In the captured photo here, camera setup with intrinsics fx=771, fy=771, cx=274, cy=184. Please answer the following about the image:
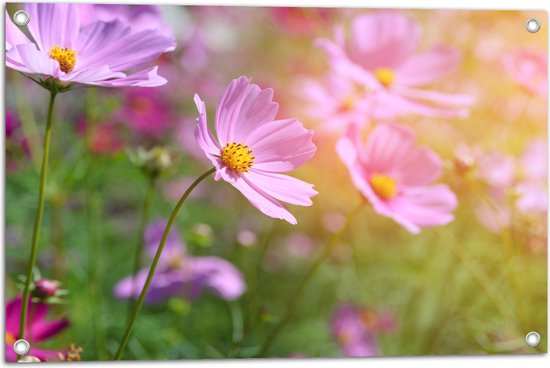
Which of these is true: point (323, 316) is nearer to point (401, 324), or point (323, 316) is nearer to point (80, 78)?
point (401, 324)

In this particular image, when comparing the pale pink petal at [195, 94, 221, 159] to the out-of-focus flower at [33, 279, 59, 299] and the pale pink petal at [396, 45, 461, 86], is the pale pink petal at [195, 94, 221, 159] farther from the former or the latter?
the pale pink petal at [396, 45, 461, 86]

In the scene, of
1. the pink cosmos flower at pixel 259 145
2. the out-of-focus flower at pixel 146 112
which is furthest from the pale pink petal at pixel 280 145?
the out-of-focus flower at pixel 146 112

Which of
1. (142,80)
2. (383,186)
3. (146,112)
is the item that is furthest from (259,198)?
(146,112)

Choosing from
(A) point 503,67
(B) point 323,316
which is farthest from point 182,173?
(A) point 503,67

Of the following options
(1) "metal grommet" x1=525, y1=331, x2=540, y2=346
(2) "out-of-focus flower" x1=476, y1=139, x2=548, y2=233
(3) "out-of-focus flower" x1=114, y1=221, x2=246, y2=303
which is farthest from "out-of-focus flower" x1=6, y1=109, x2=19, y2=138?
(1) "metal grommet" x1=525, y1=331, x2=540, y2=346

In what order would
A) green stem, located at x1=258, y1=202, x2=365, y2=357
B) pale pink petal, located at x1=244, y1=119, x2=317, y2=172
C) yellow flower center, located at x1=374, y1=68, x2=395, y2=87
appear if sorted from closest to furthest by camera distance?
pale pink petal, located at x1=244, y1=119, x2=317, y2=172
green stem, located at x1=258, y1=202, x2=365, y2=357
yellow flower center, located at x1=374, y1=68, x2=395, y2=87

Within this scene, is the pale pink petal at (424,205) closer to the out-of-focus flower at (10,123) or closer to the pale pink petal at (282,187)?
the pale pink petal at (282,187)
